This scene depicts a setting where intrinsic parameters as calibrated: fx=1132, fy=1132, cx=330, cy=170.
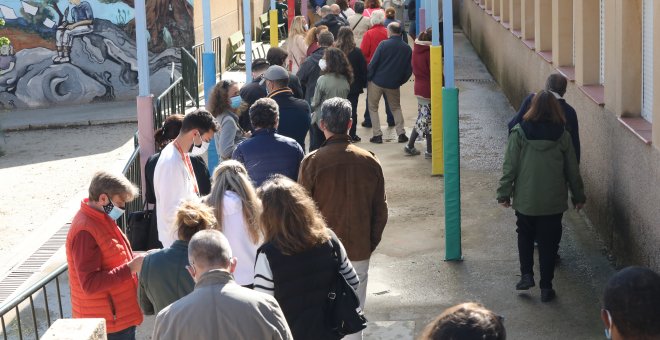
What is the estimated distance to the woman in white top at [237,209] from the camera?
6297 mm

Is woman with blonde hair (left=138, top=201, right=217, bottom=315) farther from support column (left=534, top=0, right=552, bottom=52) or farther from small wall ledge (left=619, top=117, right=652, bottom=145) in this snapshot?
support column (left=534, top=0, right=552, bottom=52)

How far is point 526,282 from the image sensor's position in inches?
339

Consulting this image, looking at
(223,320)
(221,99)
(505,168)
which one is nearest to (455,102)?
(505,168)

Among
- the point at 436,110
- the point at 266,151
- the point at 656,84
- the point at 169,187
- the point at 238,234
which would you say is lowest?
the point at 436,110

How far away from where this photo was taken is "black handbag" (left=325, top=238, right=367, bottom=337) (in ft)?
18.1

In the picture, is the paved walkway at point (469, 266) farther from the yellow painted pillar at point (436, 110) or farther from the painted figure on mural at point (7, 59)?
the painted figure on mural at point (7, 59)

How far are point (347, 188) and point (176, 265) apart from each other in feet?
5.63

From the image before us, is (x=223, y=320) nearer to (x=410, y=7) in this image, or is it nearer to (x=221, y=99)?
(x=221, y=99)

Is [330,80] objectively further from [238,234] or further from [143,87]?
[238,234]

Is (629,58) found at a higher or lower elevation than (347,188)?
higher

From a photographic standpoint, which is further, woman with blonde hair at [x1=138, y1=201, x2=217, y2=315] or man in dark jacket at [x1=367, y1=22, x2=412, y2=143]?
man in dark jacket at [x1=367, y1=22, x2=412, y2=143]

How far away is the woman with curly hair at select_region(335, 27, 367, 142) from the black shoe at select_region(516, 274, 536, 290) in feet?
19.8

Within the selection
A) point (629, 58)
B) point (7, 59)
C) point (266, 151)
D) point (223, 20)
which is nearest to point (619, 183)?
point (629, 58)

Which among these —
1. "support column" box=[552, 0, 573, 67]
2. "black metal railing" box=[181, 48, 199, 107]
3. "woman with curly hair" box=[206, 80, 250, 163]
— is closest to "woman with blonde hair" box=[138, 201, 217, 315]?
"woman with curly hair" box=[206, 80, 250, 163]
